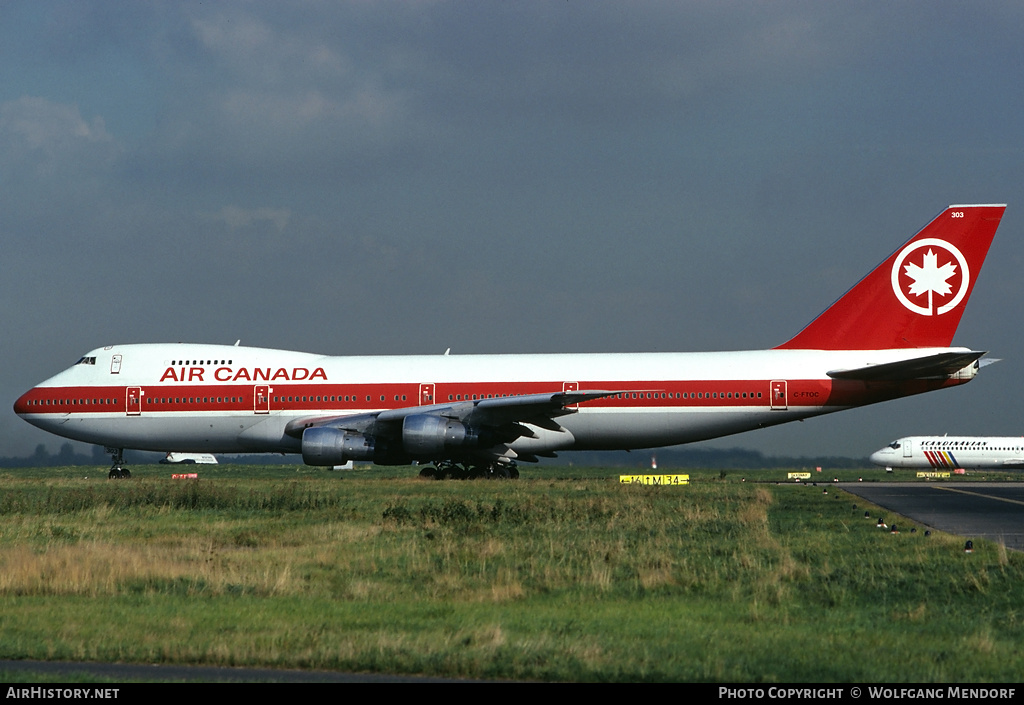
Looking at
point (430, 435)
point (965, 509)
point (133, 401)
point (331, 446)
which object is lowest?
point (965, 509)

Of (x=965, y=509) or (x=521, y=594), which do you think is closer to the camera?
(x=521, y=594)

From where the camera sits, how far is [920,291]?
3459 centimetres

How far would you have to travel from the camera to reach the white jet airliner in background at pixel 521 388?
1270 inches

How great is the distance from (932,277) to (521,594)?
27999 millimetres

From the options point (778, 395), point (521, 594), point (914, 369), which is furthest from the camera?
point (778, 395)

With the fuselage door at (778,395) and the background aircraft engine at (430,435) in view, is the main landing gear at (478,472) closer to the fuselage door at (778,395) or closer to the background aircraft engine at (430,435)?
the background aircraft engine at (430,435)

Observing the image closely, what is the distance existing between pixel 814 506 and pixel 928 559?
379 inches

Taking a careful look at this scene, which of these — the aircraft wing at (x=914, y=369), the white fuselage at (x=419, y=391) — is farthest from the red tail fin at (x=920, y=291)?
the aircraft wing at (x=914, y=369)

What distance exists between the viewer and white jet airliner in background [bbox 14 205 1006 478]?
32.2 meters

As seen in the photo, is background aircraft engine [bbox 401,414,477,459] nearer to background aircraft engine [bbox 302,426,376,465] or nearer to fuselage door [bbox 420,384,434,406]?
background aircraft engine [bbox 302,426,376,465]

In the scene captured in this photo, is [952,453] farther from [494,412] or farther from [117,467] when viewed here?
[117,467]

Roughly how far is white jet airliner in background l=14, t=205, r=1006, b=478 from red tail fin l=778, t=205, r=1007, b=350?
1.9 inches

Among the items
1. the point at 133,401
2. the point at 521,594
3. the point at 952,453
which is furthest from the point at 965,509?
the point at 952,453
